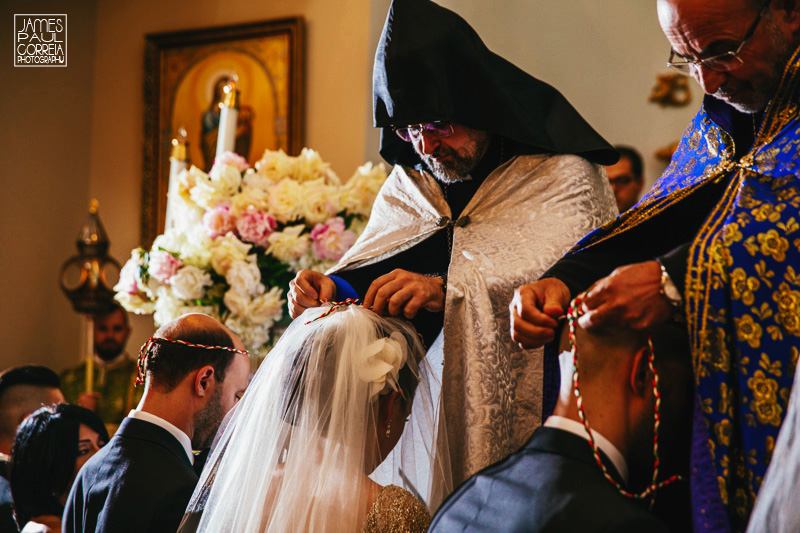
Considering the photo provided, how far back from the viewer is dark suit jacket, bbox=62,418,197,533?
2.29m

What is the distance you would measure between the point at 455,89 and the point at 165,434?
1.34m

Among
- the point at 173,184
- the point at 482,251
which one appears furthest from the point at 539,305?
the point at 173,184

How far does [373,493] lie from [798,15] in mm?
1321

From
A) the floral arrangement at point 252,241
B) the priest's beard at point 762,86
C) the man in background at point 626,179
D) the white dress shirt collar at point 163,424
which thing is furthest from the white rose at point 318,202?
the man in background at point 626,179

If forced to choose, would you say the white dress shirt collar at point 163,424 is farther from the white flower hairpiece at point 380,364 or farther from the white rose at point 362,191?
the white rose at point 362,191

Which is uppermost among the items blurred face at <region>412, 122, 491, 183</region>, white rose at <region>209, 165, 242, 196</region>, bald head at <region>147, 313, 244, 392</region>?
blurred face at <region>412, 122, 491, 183</region>

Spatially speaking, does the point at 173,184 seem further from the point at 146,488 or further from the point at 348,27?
the point at 348,27

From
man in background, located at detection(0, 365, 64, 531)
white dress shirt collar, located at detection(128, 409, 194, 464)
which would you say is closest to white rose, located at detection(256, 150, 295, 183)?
white dress shirt collar, located at detection(128, 409, 194, 464)

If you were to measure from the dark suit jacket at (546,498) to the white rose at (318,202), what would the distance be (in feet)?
5.62

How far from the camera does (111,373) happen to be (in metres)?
5.87

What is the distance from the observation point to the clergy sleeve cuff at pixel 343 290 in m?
2.49

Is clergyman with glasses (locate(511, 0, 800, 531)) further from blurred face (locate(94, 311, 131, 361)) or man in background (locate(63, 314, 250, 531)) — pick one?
blurred face (locate(94, 311, 131, 361))

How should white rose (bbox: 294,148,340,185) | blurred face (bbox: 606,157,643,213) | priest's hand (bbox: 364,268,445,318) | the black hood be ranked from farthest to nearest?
1. blurred face (bbox: 606,157,643,213)
2. white rose (bbox: 294,148,340,185)
3. the black hood
4. priest's hand (bbox: 364,268,445,318)

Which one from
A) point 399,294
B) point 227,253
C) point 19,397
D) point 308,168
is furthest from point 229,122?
point 399,294
